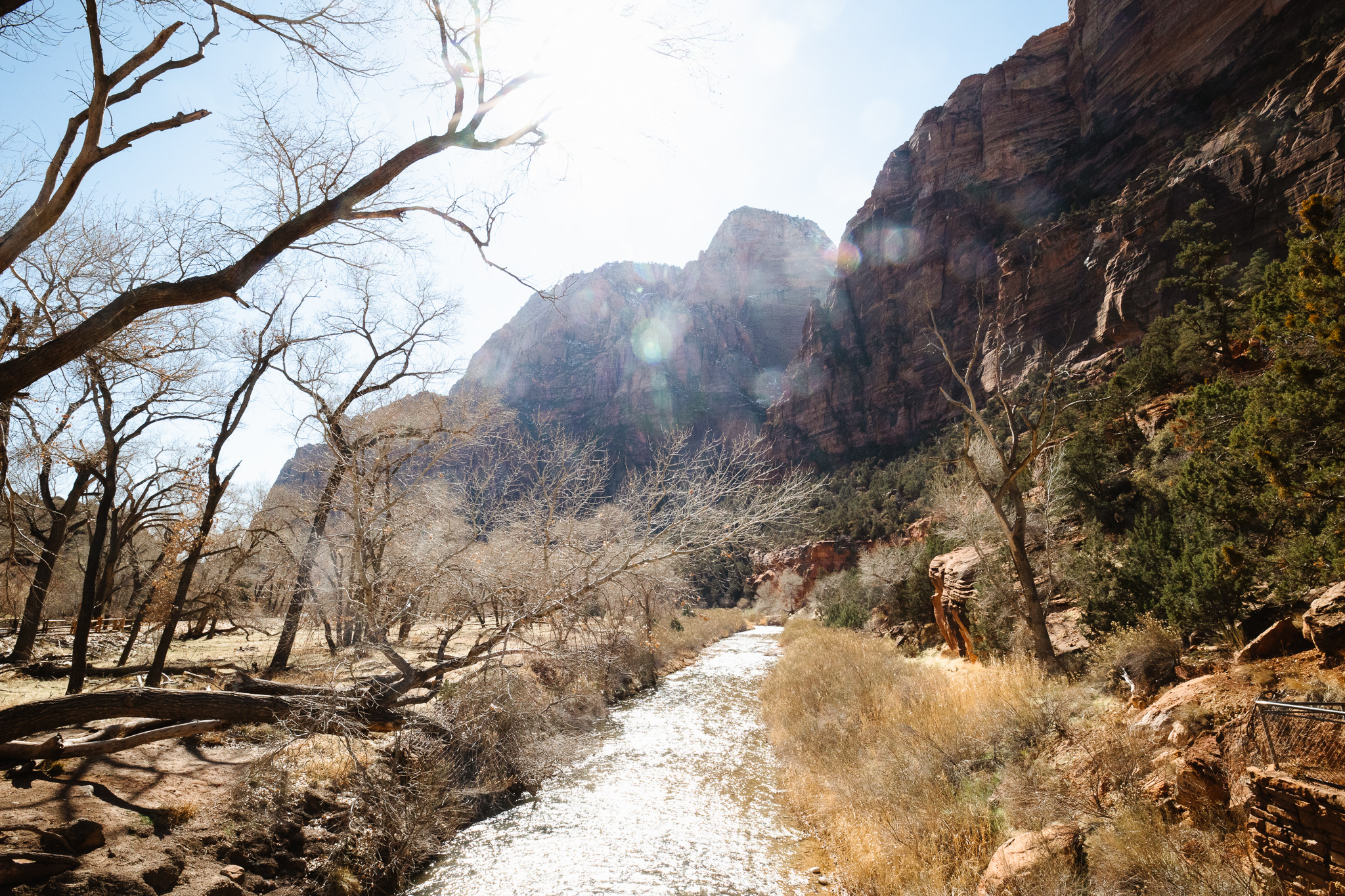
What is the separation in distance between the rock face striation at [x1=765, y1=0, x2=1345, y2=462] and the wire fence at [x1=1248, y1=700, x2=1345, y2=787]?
717 centimetres

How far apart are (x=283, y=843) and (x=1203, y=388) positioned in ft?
56.8

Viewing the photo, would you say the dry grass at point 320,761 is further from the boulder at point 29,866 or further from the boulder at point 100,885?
the boulder at point 29,866

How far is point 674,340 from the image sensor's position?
112 metres

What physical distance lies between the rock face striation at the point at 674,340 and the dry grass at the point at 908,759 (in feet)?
250

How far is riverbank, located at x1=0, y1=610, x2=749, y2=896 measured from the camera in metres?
4.96

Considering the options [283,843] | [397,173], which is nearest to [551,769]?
[283,843]

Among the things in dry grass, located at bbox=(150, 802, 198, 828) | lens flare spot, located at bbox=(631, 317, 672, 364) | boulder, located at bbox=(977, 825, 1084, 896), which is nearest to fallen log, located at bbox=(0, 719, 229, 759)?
dry grass, located at bbox=(150, 802, 198, 828)

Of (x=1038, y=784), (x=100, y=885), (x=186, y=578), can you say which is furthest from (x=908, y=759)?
(x=186, y=578)

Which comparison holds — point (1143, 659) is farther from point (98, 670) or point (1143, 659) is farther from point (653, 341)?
point (653, 341)

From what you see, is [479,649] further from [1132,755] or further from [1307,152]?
[1307,152]

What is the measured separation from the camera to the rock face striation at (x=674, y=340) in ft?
329

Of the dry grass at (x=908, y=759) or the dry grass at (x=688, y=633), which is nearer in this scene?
the dry grass at (x=908, y=759)

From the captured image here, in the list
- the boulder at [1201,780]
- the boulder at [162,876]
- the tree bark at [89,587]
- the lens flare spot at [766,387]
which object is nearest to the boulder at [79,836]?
→ the boulder at [162,876]

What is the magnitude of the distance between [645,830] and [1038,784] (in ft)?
16.5
